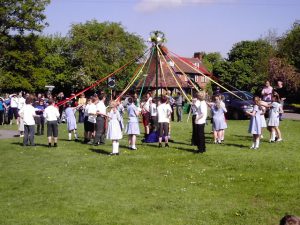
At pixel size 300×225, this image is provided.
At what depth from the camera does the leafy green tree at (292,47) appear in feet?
145

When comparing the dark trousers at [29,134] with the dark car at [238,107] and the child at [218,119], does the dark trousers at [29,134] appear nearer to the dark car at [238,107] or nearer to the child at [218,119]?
the child at [218,119]

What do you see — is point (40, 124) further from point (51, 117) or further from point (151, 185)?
point (151, 185)

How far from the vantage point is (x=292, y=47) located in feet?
147

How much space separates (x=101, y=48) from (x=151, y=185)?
55450 mm

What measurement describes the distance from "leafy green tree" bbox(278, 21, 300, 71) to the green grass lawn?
99.4 ft

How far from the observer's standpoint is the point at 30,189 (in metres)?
10.3

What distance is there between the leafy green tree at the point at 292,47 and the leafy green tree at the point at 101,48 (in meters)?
24.0

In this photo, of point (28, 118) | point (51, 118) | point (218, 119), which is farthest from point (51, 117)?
point (218, 119)

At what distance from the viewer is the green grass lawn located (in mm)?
8156

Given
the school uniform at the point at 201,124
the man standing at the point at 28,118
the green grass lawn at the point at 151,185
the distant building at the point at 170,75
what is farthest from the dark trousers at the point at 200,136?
the man standing at the point at 28,118

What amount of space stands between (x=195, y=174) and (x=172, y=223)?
12.1 feet

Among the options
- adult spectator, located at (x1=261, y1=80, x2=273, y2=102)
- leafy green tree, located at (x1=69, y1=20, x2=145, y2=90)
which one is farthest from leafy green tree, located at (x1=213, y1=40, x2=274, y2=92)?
adult spectator, located at (x1=261, y1=80, x2=273, y2=102)

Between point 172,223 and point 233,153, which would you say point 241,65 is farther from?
point 172,223

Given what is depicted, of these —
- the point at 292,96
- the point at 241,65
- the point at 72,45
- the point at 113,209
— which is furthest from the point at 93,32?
the point at 113,209
